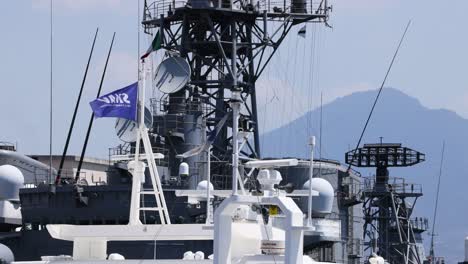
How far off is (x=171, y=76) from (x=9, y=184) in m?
9.53

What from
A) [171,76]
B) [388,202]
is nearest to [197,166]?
[171,76]

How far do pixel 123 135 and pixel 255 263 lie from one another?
22.3 meters

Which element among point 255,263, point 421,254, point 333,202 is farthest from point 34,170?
point 255,263

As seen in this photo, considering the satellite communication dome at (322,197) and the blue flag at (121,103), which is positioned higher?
the blue flag at (121,103)

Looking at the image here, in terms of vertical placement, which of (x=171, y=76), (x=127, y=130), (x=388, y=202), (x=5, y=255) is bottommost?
(x=5, y=255)

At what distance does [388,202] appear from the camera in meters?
72.7

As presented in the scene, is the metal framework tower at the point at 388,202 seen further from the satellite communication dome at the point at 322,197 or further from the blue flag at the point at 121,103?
the blue flag at the point at 121,103

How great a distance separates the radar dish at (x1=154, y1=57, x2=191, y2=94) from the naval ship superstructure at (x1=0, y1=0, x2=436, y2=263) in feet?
0.17

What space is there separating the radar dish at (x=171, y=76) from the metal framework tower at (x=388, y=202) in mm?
15737

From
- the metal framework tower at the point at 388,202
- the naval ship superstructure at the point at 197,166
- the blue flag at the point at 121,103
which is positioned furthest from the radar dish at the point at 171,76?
the blue flag at the point at 121,103

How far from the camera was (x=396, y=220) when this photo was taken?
70375 mm

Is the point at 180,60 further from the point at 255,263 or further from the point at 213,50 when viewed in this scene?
the point at 255,263

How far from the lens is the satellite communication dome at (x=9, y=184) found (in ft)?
201

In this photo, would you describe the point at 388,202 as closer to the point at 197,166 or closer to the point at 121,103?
the point at 197,166
